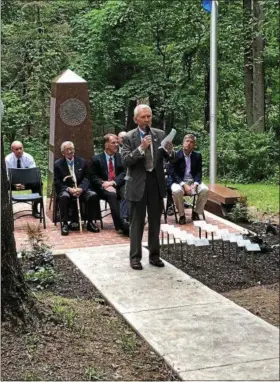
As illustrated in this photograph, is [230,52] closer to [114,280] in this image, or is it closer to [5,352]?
[5,352]

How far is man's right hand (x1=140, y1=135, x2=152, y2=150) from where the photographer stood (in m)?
3.43

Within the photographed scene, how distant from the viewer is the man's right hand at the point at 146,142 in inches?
135

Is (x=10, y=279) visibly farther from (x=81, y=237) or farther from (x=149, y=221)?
(x=81, y=237)

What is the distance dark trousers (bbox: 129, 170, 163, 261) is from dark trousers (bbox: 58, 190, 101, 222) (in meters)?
1.55

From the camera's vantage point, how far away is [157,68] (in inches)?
215

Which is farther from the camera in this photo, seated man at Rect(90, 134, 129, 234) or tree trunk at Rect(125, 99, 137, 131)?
tree trunk at Rect(125, 99, 137, 131)

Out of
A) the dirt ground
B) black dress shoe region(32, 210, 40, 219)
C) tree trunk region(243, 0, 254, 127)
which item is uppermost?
tree trunk region(243, 0, 254, 127)

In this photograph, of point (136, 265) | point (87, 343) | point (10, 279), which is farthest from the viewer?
point (136, 265)

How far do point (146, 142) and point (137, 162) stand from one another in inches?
13.2

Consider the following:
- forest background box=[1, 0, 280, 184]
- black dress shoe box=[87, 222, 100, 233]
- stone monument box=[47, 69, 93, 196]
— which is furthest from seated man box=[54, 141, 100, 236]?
forest background box=[1, 0, 280, 184]

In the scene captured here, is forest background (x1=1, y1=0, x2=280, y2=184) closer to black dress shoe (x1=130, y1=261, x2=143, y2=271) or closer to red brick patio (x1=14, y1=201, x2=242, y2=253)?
black dress shoe (x1=130, y1=261, x2=143, y2=271)

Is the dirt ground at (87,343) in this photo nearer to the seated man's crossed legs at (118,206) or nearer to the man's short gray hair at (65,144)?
the seated man's crossed legs at (118,206)

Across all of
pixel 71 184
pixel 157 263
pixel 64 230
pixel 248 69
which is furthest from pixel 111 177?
pixel 248 69

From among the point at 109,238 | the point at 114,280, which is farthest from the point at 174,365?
the point at 109,238
